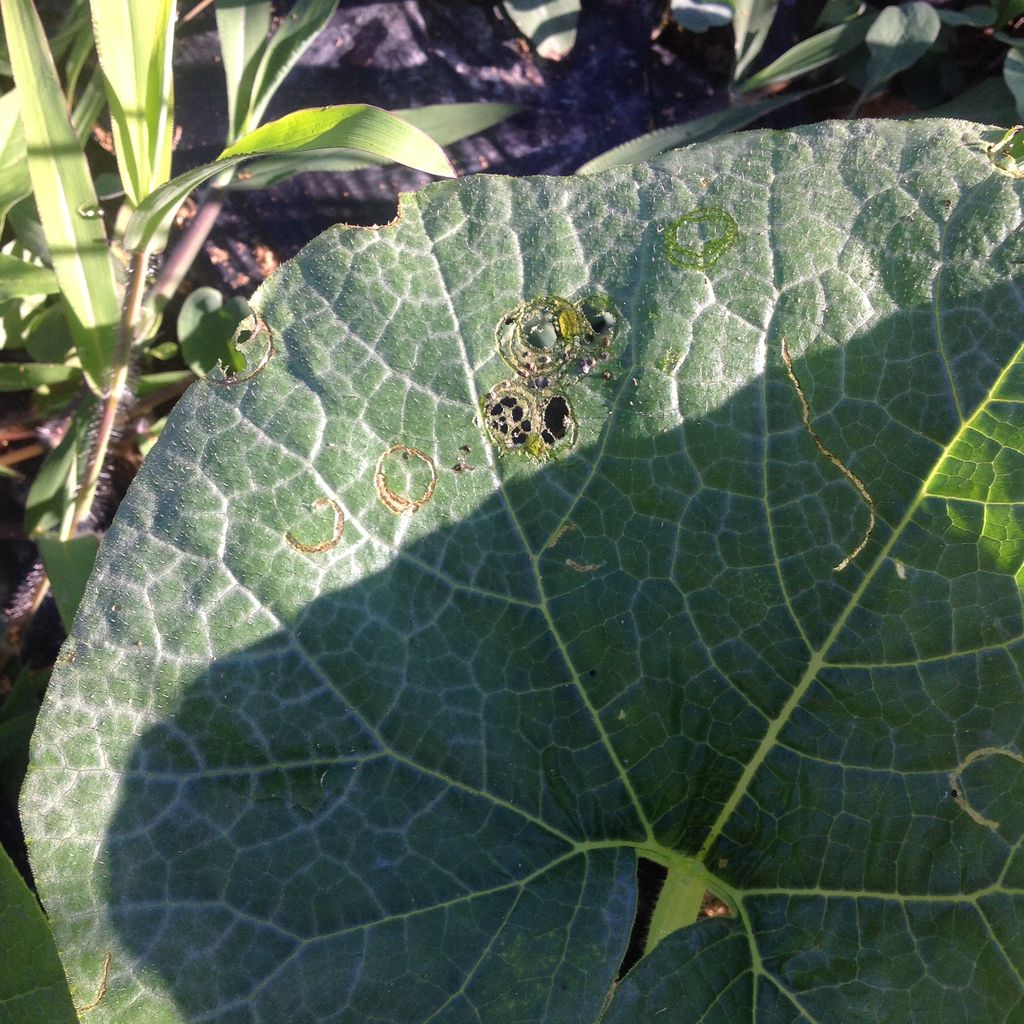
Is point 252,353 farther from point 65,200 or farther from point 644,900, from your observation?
Result: point 644,900

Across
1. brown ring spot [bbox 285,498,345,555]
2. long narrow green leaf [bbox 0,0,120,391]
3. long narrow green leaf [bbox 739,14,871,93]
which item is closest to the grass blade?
long narrow green leaf [bbox 739,14,871,93]

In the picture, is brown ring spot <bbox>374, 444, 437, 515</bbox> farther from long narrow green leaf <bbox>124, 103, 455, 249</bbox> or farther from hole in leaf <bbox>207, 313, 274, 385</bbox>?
long narrow green leaf <bbox>124, 103, 455, 249</bbox>

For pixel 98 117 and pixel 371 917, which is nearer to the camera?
pixel 371 917

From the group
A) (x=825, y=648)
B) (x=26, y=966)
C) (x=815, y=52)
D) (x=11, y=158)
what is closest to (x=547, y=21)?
(x=815, y=52)

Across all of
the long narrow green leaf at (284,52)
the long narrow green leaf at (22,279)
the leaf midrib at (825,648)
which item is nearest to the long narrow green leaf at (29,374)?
the long narrow green leaf at (22,279)

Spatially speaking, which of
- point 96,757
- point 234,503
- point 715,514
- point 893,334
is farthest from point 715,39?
point 96,757

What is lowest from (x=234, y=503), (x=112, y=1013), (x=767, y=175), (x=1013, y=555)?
(x=112, y=1013)

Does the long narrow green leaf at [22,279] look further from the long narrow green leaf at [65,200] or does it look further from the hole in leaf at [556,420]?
the hole in leaf at [556,420]

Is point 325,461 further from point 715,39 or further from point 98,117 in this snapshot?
point 715,39
